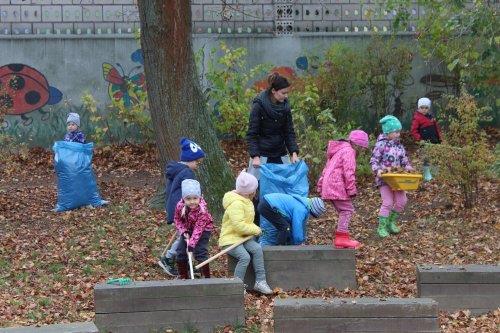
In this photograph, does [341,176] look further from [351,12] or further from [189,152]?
[351,12]

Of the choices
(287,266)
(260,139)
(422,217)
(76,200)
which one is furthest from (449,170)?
(76,200)

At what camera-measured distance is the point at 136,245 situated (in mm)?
11297

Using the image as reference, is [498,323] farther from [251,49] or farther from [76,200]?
[251,49]

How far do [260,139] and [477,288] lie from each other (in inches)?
123

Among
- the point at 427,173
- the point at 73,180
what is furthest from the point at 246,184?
the point at 427,173

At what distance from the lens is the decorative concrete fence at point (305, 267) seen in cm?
949

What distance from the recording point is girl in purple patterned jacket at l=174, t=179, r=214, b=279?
924 cm

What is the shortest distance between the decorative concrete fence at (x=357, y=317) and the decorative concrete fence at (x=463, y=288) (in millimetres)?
877

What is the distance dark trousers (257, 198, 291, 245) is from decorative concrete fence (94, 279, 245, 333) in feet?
5.27

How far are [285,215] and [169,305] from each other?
2045 mm

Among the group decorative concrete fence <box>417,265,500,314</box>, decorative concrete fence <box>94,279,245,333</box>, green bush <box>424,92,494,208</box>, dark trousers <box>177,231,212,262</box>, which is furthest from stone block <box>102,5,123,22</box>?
decorative concrete fence <box>417,265,500,314</box>

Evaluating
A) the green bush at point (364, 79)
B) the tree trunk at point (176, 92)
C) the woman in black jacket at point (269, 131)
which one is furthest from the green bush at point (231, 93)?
the woman in black jacket at point (269, 131)

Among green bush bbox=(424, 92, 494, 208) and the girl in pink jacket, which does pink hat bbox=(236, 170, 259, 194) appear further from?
green bush bbox=(424, 92, 494, 208)

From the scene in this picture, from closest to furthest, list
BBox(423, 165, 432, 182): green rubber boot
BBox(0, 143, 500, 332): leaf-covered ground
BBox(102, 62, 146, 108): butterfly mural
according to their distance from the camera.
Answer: BBox(0, 143, 500, 332): leaf-covered ground < BBox(423, 165, 432, 182): green rubber boot < BBox(102, 62, 146, 108): butterfly mural
